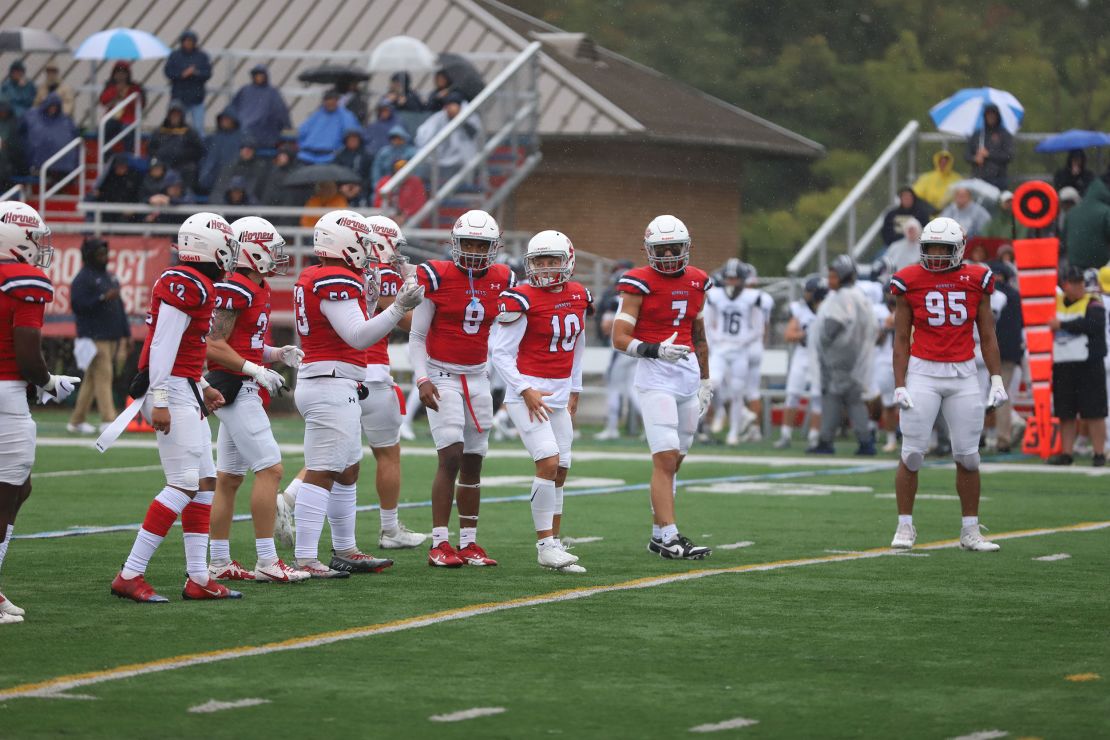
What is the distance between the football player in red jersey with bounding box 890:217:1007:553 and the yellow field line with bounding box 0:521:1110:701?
1.32ft

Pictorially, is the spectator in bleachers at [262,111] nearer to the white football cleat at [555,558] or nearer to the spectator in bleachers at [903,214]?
the spectator in bleachers at [903,214]

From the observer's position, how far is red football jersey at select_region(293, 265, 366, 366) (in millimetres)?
9164

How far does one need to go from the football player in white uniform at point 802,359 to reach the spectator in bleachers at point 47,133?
36.0 ft

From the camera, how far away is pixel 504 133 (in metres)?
24.2

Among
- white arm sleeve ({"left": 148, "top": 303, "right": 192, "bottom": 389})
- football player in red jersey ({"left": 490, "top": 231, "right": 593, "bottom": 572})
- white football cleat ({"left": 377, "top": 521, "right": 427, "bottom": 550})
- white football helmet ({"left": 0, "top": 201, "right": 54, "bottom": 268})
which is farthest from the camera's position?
white football cleat ({"left": 377, "top": 521, "right": 427, "bottom": 550})

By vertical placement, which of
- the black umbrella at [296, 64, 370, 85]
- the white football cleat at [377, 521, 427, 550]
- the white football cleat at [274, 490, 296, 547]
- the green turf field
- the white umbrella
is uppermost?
the white umbrella

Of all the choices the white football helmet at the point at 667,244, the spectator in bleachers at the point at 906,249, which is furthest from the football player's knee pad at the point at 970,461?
the spectator in bleachers at the point at 906,249

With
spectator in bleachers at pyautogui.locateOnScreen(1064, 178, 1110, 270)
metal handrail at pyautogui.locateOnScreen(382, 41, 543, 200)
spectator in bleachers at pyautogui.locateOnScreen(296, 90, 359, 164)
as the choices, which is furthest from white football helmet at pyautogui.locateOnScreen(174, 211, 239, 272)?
spectator in bleachers at pyautogui.locateOnScreen(296, 90, 359, 164)

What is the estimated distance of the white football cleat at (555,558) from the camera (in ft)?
31.3

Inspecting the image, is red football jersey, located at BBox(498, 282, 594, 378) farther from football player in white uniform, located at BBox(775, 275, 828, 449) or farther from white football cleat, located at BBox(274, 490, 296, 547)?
football player in white uniform, located at BBox(775, 275, 828, 449)

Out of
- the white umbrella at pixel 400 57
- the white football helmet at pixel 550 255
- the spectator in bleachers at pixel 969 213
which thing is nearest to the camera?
the white football helmet at pixel 550 255

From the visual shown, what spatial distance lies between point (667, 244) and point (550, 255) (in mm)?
804

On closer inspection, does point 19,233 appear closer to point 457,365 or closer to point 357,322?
point 357,322

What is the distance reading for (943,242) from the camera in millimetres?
10508
